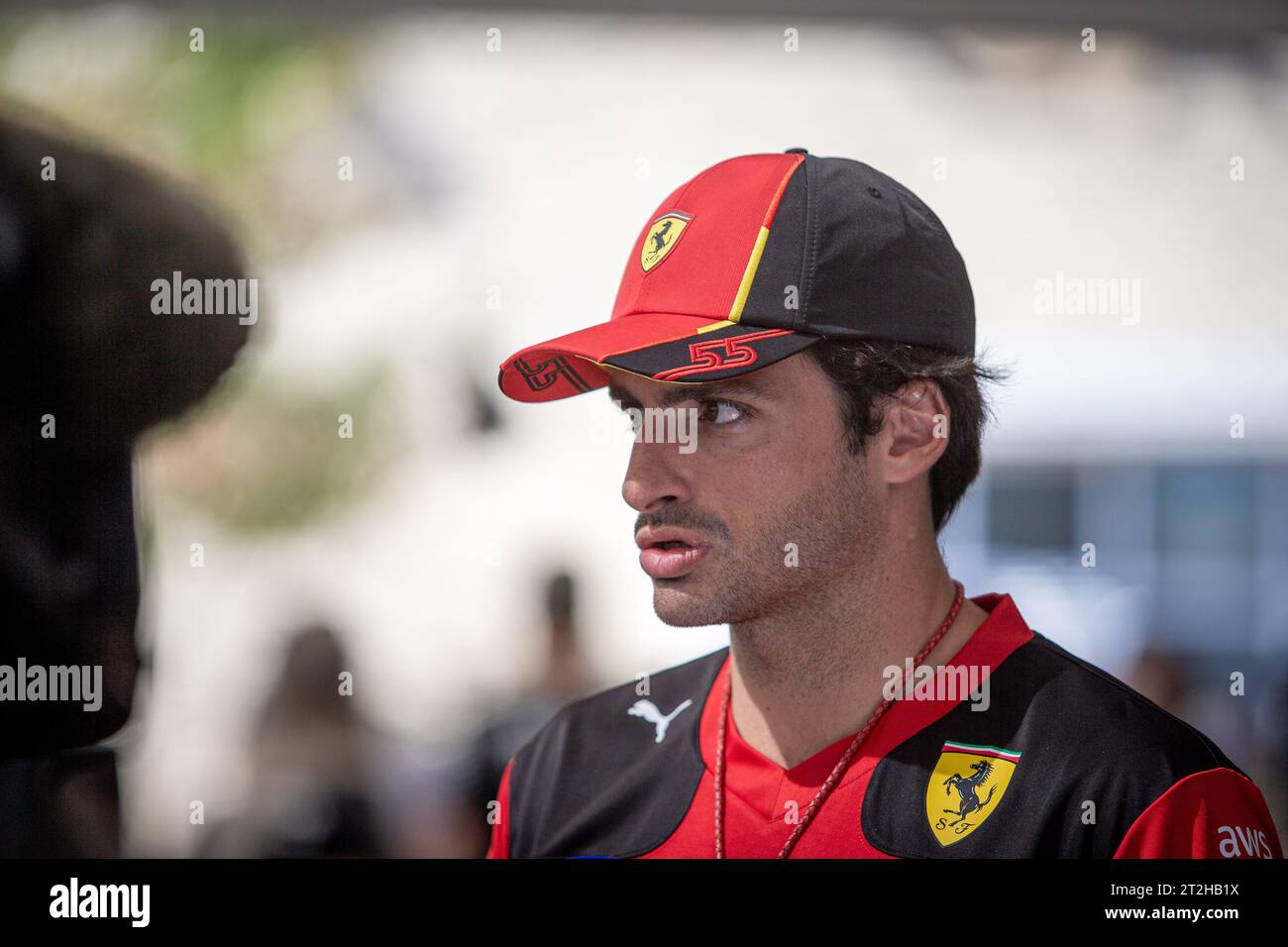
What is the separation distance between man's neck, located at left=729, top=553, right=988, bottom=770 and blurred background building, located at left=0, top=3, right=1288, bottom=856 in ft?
0.63

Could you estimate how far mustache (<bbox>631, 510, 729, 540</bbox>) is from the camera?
1.24m

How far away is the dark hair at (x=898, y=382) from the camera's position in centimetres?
122

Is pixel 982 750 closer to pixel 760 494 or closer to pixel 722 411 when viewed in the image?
pixel 760 494

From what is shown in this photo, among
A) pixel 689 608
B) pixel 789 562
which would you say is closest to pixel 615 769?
pixel 689 608

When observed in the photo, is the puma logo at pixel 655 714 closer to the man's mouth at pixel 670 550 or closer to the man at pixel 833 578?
the man at pixel 833 578

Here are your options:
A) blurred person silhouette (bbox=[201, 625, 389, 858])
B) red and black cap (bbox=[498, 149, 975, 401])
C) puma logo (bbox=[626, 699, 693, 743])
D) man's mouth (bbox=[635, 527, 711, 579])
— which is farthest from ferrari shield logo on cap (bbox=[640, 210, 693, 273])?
blurred person silhouette (bbox=[201, 625, 389, 858])

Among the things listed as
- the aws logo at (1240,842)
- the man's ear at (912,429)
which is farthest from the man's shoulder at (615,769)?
the aws logo at (1240,842)

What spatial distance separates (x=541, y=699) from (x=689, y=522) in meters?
0.37

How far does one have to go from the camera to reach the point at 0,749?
4.90 ft

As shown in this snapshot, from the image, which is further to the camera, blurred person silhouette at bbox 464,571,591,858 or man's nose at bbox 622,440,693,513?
blurred person silhouette at bbox 464,571,591,858

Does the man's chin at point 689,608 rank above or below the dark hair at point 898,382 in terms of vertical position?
below

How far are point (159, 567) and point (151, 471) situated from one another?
14cm

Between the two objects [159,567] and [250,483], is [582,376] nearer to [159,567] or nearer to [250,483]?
[250,483]

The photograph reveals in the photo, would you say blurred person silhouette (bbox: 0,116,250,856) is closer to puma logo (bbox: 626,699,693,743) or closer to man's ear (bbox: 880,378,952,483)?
puma logo (bbox: 626,699,693,743)
